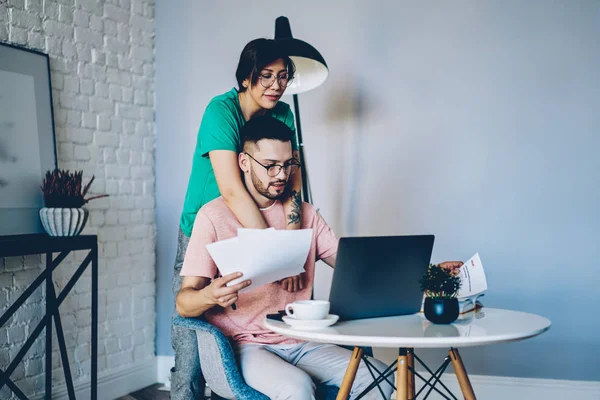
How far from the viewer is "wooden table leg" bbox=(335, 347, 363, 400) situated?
166 centimetres

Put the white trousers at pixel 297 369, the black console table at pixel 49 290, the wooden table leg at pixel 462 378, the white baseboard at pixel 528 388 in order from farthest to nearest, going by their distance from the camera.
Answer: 1. the white baseboard at pixel 528 388
2. the black console table at pixel 49 290
3. the wooden table leg at pixel 462 378
4. the white trousers at pixel 297 369

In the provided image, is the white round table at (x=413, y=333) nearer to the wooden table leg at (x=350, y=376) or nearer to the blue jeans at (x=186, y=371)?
the wooden table leg at (x=350, y=376)

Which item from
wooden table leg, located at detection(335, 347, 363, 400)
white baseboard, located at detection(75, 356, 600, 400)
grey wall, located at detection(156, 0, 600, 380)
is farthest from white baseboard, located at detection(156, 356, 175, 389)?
wooden table leg, located at detection(335, 347, 363, 400)

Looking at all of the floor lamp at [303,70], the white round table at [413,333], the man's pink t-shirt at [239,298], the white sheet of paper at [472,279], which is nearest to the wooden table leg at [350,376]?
the white round table at [413,333]

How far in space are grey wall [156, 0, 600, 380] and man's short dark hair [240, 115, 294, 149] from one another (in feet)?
4.08

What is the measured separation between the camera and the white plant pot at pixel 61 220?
8.21 ft

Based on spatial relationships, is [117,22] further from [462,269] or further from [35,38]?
[462,269]

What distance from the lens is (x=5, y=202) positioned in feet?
8.27

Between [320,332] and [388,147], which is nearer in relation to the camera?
[320,332]

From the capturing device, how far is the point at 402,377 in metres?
1.56

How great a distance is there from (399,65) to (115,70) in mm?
1436

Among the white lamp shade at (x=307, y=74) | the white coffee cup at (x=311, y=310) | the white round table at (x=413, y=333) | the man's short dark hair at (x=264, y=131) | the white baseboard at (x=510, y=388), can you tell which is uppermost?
the white lamp shade at (x=307, y=74)

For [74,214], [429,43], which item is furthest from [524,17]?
[74,214]

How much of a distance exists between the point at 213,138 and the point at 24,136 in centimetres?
96
